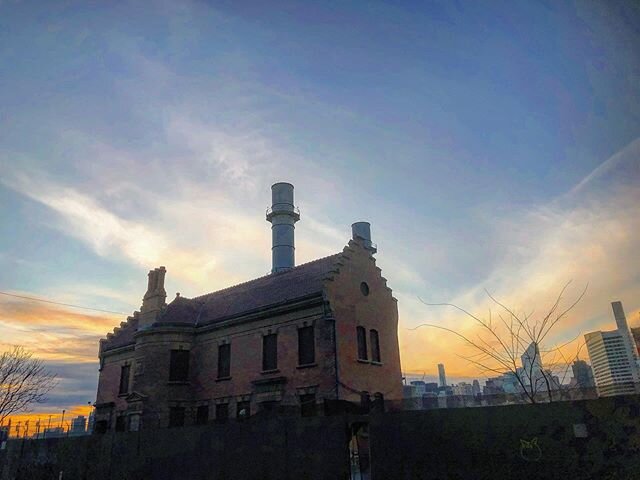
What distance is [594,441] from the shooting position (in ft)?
31.8

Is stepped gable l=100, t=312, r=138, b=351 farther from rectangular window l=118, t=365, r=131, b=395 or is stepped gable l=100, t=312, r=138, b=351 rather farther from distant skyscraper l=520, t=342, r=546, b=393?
distant skyscraper l=520, t=342, r=546, b=393

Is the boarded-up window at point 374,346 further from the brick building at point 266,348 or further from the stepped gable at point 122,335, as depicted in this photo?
the stepped gable at point 122,335

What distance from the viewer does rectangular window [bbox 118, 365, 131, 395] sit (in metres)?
32.1

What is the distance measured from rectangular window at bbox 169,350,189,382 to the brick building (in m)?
0.06

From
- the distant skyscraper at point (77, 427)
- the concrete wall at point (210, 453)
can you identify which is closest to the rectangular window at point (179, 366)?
the concrete wall at point (210, 453)

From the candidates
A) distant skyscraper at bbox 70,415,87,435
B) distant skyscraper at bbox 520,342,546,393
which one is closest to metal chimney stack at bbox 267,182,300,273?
distant skyscraper at bbox 70,415,87,435

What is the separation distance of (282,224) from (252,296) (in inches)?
520

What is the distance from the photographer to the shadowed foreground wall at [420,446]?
379 inches

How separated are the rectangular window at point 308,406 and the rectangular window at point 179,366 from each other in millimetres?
9142

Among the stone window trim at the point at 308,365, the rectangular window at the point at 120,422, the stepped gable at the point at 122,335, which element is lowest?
the rectangular window at the point at 120,422

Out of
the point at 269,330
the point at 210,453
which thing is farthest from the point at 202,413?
the point at 210,453

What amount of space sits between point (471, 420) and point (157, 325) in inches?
885

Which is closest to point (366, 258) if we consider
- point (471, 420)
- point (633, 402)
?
point (471, 420)

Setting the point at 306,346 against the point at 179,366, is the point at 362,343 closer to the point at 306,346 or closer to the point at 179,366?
the point at 306,346
